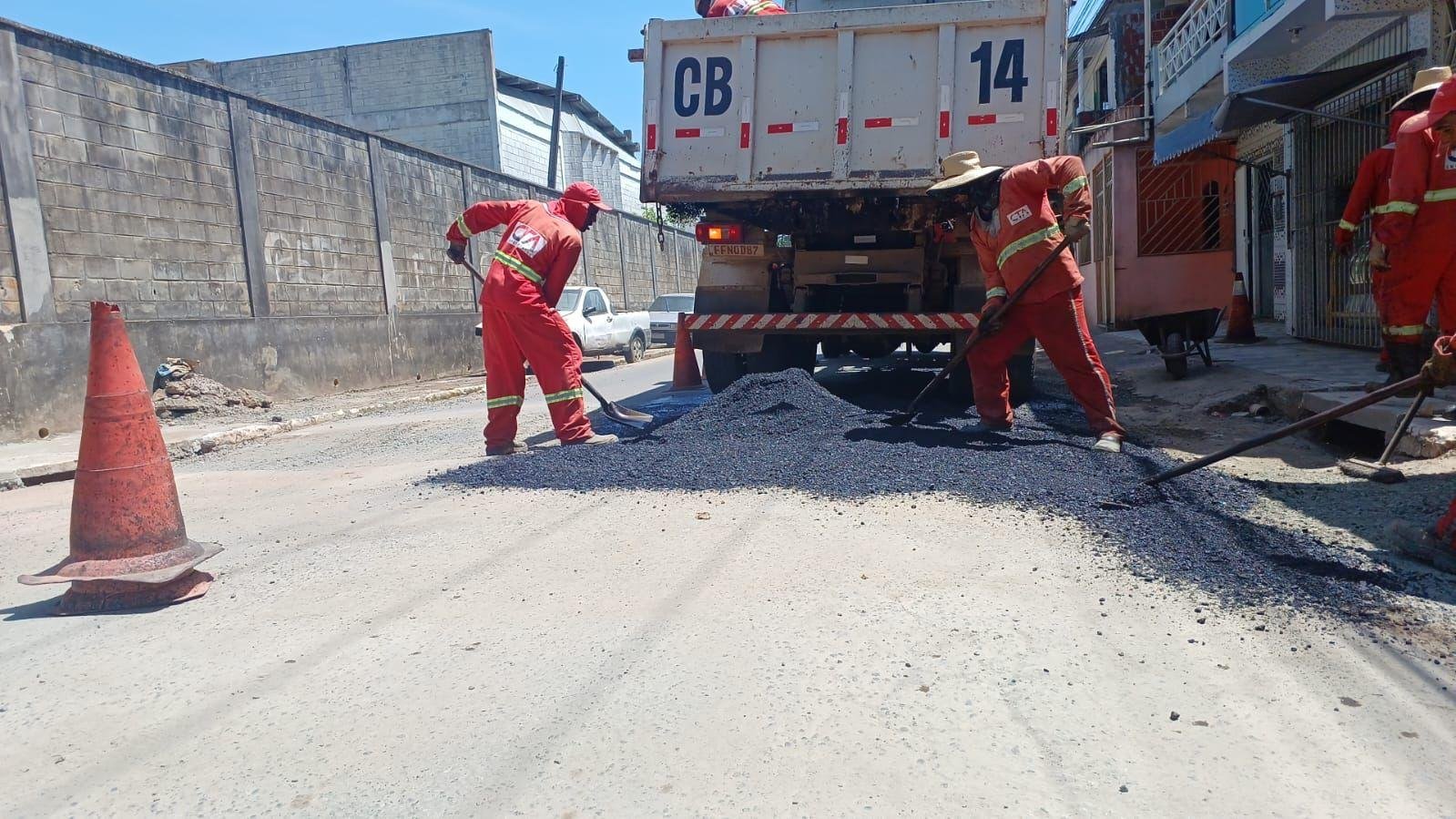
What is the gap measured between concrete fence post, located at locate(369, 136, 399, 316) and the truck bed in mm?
8889

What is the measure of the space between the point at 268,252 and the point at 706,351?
725cm

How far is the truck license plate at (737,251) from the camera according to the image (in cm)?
803

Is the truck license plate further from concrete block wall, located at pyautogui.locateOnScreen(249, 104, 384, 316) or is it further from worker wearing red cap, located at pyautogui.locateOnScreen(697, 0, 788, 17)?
concrete block wall, located at pyautogui.locateOnScreen(249, 104, 384, 316)

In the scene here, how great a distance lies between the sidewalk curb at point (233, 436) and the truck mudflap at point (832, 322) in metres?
4.21

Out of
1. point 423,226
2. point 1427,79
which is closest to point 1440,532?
point 1427,79

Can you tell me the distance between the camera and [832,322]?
7656 millimetres

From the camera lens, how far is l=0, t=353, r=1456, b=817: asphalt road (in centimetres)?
219

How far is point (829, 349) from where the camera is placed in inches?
368

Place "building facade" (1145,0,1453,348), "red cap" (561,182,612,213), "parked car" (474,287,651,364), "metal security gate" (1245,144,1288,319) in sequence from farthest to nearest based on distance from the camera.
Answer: "parked car" (474,287,651,364) < "metal security gate" (1245,144,1288,319) < "building facade" (1145,0,1453,348) < "red cap" (561,182,612,213)

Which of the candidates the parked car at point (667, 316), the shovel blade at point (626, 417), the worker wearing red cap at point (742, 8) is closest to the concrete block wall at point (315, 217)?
the shovel blade at point (626, 417)

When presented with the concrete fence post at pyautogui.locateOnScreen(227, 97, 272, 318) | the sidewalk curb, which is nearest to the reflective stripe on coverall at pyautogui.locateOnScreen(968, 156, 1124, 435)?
the sidewalk curb

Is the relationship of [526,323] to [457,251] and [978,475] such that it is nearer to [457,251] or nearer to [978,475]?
[457,251]

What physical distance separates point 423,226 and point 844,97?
11.1m

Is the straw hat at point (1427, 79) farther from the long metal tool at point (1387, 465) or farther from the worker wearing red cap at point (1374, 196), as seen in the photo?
the long metal tool at point (1387, 465)
